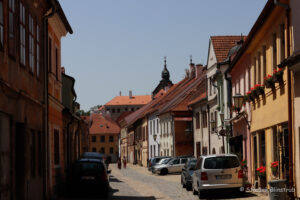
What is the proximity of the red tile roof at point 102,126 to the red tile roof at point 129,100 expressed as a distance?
38531 mm

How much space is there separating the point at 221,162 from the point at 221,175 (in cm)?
48

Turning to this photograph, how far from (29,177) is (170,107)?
136ft

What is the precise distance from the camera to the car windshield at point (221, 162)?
70.3ft

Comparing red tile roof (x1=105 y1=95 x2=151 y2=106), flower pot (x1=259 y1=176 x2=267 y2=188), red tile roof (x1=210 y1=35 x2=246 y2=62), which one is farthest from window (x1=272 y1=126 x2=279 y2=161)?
red tile roof (x1=105 y1=95 x2=151 y2=106)

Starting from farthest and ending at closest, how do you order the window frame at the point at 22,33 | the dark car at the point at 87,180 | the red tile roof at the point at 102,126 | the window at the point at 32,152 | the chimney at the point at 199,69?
the red tile roof at the point at 102,126 < the chimney at the point at 199,69 < the dark car at the point at 87,180 < the window at the point at 32,152 < the window frame at the point at 22,33

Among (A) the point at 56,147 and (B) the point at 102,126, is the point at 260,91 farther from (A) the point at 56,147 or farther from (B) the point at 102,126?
(B) the point at 102,126

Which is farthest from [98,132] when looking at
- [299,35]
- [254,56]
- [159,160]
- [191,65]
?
[299,35]

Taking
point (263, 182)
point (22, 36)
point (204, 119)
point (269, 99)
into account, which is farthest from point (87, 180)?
point (204, 119)

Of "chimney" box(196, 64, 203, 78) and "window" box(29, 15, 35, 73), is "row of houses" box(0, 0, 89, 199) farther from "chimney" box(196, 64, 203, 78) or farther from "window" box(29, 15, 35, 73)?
"chimney" box(196, 64, 203, 78)

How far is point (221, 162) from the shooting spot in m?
21.5

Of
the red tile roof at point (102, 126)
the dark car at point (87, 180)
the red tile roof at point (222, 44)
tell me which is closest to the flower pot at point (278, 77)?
the dark car at point (87, 180)

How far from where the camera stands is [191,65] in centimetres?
6556

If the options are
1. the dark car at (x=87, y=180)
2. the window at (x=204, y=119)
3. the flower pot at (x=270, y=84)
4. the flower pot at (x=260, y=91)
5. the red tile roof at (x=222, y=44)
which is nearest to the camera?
the flower pot at (x=270, y=84)

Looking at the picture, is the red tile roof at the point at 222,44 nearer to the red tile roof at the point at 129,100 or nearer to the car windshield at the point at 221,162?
the car windshield at the point at 221,162
